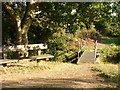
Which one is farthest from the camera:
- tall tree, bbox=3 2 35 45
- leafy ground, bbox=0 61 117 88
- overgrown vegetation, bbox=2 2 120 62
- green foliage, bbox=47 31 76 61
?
green foliage, bbox=47 31 76 61

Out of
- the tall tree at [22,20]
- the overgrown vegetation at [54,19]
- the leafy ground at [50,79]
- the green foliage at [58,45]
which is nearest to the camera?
the leafy ground at [50,79]

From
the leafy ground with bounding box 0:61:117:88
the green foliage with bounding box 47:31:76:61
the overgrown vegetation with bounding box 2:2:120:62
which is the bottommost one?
the leafy ground with bounding box 0:61:117:88

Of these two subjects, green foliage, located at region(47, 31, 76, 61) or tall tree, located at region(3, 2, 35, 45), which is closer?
tall tree, located at region(3, 2, 35, 45)

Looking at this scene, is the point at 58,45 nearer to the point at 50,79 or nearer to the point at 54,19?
the point at 54,19

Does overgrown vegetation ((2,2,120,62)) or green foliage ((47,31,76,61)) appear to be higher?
overgrown vegetation ((2,2,120,62))

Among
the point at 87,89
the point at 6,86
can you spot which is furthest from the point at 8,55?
the point at 87,89

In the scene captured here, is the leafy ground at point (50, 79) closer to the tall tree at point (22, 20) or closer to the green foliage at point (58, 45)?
the tall tree at point (22, 20)

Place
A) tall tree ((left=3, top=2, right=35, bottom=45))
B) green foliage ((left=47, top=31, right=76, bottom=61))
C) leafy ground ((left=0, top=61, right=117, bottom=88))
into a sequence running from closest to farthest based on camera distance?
1. leafy ground ((left=0, top=61, right=117, bottom=88))
2. tall tree ((left=3, top=2, right=35, bottom=45))
3. green foliage ((left=47, top=31, right=76, bottom=61))

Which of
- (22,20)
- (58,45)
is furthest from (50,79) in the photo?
(58,45)

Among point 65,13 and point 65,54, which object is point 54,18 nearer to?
point 65,13

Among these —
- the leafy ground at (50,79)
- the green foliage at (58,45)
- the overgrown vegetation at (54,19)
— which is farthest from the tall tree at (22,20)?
the green foliage at (58,45)

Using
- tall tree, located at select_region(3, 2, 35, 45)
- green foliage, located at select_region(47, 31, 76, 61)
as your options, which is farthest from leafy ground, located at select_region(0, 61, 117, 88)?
green foliage, located at select_region(47, 31, 76, 61)

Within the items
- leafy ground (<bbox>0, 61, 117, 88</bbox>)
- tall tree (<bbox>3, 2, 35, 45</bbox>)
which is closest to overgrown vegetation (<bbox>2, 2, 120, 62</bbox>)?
tall tree (<bbox>3, 2, 35, 45</bbox>)

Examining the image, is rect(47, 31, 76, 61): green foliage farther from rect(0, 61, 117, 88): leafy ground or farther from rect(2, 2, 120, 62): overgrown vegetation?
rect(0, 61, 117, 88): leafy ground
